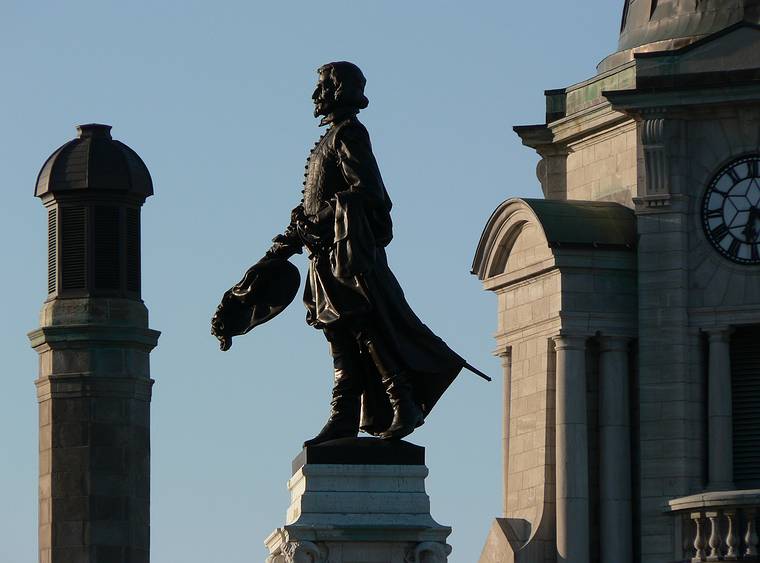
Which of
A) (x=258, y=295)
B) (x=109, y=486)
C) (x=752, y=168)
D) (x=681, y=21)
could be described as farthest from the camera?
(x=109, y=486)

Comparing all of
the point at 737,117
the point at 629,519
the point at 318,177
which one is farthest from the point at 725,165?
the point at 318,177

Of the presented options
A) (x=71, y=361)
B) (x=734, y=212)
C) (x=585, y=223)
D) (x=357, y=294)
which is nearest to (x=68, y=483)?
(x=71, y=361)

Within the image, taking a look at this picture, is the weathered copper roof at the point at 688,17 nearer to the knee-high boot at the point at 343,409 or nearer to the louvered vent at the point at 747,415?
the louvered vent at the point at 747,415

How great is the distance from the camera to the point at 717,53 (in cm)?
6906

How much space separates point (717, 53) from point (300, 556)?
115 feet

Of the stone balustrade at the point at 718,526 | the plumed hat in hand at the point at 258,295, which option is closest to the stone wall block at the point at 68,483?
the stone balustrade at the point at 718,526

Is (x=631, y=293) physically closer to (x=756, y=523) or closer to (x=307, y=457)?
(x=756, y=523)

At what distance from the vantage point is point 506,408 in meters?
70.9

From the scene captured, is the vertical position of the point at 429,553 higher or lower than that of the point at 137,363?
lower

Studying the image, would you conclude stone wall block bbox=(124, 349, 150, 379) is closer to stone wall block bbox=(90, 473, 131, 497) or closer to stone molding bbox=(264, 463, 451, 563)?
stone wall block bbox=(90, 473, 131, 497)

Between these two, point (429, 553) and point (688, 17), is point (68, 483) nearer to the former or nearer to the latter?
point (688, 17)

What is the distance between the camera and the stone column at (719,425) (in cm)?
6788

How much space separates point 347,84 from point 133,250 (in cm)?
3785

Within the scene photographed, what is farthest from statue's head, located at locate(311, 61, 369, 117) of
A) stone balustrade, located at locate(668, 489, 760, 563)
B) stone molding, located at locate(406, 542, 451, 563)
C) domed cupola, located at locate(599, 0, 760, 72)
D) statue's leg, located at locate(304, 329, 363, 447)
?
domed cupola, located at locate(599, 0, 760, 72)
